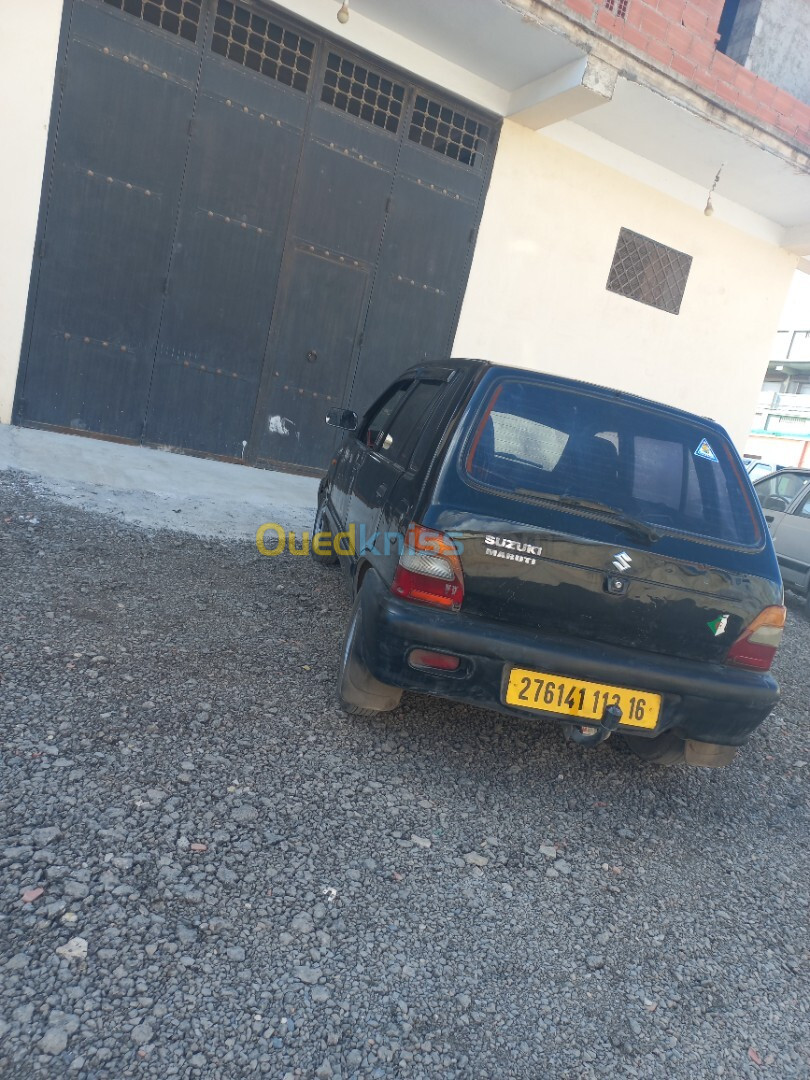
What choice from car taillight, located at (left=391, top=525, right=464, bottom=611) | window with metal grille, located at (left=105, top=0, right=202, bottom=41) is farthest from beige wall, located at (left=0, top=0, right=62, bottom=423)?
car taillight, located at (left=391, top=525, right=464, bottom=611)

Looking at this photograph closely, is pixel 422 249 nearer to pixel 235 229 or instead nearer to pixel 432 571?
pixel 235 229

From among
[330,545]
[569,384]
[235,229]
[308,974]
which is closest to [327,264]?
[235,229]

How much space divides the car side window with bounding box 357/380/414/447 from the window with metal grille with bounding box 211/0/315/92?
5173 mm

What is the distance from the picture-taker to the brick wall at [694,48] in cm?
774

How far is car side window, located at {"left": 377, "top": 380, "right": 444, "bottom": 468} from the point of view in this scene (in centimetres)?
343

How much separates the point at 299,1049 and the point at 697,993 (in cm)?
117

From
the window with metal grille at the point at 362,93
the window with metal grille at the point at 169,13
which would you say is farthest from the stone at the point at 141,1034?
the window with metal grille at the point at 362,93

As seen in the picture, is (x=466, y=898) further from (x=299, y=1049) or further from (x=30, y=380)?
(x=30, y=380)

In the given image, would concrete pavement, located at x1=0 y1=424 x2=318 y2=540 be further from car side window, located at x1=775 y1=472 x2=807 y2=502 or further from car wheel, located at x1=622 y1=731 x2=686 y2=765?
car side window, located at x1=775 y1=472 x2=807 y2=502

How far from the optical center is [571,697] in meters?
2.83

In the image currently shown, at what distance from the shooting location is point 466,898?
239 cm

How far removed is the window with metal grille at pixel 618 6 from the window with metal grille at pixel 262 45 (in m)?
3.02

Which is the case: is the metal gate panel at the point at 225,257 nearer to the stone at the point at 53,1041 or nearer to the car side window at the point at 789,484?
the car side window at the point at 789,484

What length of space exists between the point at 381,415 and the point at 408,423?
2.73 ft
